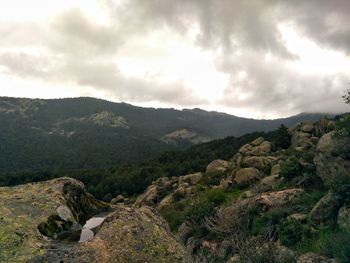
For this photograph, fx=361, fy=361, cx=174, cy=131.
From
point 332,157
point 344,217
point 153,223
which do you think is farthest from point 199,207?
point 153,223

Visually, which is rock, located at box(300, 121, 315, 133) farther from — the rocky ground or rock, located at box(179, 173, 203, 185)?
rock, located at box(179, 173, 203, 185)

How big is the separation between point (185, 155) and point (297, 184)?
287ft

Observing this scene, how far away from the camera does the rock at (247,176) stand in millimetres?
43281

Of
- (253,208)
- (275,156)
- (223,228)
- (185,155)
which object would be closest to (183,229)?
(253,208)

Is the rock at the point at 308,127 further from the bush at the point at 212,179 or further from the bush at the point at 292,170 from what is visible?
the bush at the point at 292,170

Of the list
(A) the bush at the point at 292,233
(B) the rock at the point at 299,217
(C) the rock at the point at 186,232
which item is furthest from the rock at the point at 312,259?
(C) the rock at the point at 186,232

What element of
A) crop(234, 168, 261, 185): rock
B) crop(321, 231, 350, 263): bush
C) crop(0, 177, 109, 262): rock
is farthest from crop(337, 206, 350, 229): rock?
crop(234, 168, 261, 185): rock

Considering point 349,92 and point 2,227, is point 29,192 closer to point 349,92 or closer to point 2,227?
point 2,227

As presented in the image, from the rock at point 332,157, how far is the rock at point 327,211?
3.31m

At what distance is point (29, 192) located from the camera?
689 centimetres

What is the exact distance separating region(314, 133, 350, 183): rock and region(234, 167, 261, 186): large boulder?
19.8 meters

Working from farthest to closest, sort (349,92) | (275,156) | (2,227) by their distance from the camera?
1. (275,156)
2. (349,92)
3. (2,227)

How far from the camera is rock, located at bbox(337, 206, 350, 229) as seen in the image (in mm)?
14502

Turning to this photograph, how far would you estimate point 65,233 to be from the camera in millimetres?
6289
